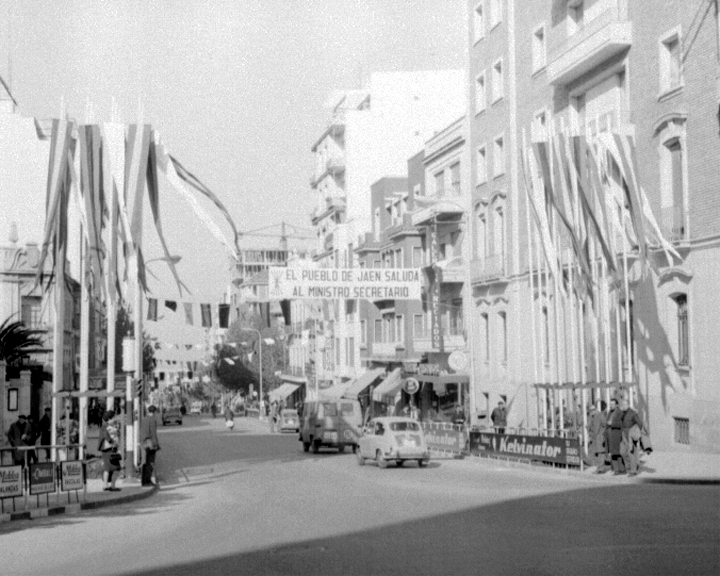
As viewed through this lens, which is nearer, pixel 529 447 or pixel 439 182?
pixel 529 447

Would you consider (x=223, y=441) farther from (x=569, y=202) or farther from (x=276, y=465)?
(x=569, y=202)

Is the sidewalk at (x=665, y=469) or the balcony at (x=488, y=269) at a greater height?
the balcony at (x=488, y=269)

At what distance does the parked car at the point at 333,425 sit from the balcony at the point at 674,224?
48.4 feet

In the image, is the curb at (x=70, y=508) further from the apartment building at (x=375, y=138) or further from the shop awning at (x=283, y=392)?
the shop awning at (x=283, y=392)

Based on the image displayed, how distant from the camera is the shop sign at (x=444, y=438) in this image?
36312 millimetres

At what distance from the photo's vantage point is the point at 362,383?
66.5m

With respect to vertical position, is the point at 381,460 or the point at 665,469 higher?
the point at 665,469

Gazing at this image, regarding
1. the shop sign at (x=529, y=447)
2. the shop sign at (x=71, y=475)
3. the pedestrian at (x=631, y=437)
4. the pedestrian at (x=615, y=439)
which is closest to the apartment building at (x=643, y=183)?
the shop sign at (x=529, y=447)

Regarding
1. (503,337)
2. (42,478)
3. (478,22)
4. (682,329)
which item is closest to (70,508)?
(42,478)

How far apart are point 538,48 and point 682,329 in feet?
50.9

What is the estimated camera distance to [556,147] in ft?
102

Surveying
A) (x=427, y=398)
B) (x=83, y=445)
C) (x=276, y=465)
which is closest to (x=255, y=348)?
(x=427, y=398)

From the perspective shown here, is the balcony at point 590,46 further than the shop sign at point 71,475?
Yes

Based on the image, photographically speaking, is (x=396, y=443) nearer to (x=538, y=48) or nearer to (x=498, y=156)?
(x=538, y=48)
